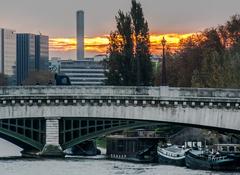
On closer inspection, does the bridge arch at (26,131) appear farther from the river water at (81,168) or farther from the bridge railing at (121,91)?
the bridge railing at (121,91)

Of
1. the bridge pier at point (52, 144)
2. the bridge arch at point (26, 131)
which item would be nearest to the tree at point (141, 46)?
the bridge arch at point (26, 131)

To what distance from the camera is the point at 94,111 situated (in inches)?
3610

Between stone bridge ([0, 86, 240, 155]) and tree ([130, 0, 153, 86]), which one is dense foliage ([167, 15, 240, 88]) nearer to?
tree ([130, 0, 153, 86])

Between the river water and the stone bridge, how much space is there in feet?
8.82

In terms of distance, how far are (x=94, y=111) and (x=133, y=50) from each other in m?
36.5

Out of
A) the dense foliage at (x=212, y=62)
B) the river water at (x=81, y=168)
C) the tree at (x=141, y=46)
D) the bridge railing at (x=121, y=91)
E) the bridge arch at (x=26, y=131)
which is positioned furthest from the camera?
the tree at (x=141, y=46)

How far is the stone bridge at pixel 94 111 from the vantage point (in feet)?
283

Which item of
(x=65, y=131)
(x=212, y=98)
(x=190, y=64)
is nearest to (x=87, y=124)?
(x=65, y=131)

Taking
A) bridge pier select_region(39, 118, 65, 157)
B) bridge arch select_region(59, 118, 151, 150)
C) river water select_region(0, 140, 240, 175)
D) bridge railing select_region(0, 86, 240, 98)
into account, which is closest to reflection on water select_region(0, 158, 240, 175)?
river water select_region(0, 140, 240, 175)

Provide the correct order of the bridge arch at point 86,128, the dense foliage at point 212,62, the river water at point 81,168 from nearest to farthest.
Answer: the river water at point 81,168, the bridge arch at point 86,128, the dense foliage at point 212,62

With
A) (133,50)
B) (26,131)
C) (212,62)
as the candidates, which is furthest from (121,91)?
(133,50)

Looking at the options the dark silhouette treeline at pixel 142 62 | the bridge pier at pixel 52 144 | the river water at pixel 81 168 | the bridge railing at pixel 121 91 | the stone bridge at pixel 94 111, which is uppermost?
the dark silhouette treeline at pixel 142 62

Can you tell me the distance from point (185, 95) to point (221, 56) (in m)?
41.7

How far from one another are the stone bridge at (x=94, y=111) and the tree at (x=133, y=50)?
981 inches
